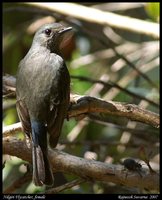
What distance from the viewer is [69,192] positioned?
177 inches

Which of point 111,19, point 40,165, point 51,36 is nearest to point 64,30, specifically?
point 51,36

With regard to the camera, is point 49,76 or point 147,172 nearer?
point 147,172

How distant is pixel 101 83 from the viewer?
4.64m

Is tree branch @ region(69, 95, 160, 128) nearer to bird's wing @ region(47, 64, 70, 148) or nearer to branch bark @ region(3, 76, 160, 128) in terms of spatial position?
branch bark @ region(3, 76, 160, 128)

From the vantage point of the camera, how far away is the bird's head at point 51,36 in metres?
4.57

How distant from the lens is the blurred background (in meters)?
4.86

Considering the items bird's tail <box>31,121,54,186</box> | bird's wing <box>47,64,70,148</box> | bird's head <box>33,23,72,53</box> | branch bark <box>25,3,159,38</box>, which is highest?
branch bark <box>25,3,159,38</box>

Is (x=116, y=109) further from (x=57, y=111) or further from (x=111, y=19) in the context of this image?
(x=111, y=19)

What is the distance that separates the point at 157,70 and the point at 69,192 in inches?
70.7

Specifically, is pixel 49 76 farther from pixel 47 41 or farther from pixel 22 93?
pixel 47 41

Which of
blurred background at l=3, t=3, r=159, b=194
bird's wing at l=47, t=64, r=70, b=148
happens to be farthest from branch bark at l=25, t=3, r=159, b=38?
bird's wing at l=47, t=64, r=70, b=148

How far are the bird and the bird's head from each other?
1.30 ft

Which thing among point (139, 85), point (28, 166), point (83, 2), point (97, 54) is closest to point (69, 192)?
point (28, 166)

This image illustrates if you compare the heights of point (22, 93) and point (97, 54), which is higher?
point (22, 93)
